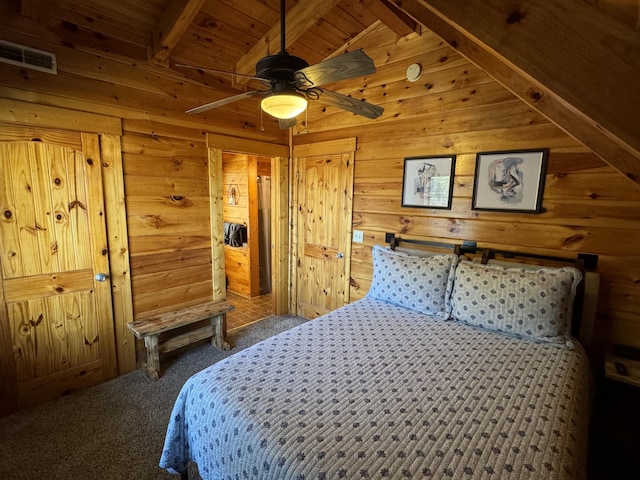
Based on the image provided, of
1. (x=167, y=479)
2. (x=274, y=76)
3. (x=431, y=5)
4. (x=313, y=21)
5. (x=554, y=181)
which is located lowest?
(x=167, y=479)

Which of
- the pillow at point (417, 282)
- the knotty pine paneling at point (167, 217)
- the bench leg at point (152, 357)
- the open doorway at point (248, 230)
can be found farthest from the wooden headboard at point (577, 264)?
the open doorway at point (248, 230)

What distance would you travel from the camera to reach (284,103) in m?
1.56

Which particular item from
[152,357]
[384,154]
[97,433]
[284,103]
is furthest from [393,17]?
Result: [97,433]

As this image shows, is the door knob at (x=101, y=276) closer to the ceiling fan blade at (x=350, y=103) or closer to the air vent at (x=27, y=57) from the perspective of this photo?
the air vent at (x=27, y=57)

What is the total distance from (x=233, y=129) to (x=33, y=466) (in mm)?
2825

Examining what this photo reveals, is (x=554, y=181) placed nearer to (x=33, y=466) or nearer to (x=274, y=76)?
(x=274, y=76)

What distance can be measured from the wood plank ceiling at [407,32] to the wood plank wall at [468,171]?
0.25 metres

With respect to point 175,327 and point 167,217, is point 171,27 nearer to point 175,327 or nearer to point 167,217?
point 167,217

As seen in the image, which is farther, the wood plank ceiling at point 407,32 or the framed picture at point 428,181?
the framed picture at point 428,181

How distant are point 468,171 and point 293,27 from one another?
5.97ft

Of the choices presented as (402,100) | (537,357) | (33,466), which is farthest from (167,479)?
(402,100)

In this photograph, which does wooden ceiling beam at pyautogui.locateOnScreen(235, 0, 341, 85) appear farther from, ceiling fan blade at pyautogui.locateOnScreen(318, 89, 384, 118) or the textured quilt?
the textured quilt

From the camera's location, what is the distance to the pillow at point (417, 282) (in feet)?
7.32

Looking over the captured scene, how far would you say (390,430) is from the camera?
1.17 metres
